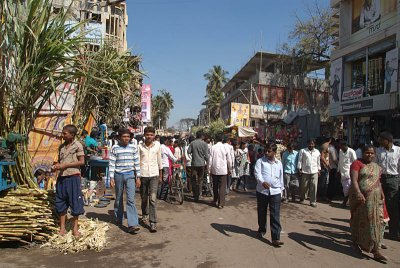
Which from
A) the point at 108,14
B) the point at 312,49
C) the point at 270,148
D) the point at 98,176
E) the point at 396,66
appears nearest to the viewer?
the point at 270,148

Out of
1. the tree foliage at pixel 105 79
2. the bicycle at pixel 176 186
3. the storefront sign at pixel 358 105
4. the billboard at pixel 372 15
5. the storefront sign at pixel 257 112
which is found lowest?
the bicycle at pixel 176 186

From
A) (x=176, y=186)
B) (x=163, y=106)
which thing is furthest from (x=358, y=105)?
(x=163, y=106)

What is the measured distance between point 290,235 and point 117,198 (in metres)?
3.19

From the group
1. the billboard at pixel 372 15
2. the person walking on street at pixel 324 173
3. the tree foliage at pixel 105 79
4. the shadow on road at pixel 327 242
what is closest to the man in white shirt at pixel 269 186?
the shadow on road at pixel 327 242

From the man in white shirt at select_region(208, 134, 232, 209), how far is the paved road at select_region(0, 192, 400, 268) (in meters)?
0.82

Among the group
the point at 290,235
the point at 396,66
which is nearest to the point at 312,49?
the point at 396,66

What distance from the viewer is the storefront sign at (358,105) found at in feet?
57.7

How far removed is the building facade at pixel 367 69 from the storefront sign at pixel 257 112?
13641mm

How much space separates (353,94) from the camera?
1958 cm

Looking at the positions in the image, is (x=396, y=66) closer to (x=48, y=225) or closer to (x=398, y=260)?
(x=398, y=260)

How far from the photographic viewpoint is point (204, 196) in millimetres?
10148

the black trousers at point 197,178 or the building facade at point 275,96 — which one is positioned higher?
the building facade at point 275,96

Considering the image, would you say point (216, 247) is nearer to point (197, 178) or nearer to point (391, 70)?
point (197, 178)

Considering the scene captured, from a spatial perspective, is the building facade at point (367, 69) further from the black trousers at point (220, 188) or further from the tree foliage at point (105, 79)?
the tree foliage at point (105, 79)
